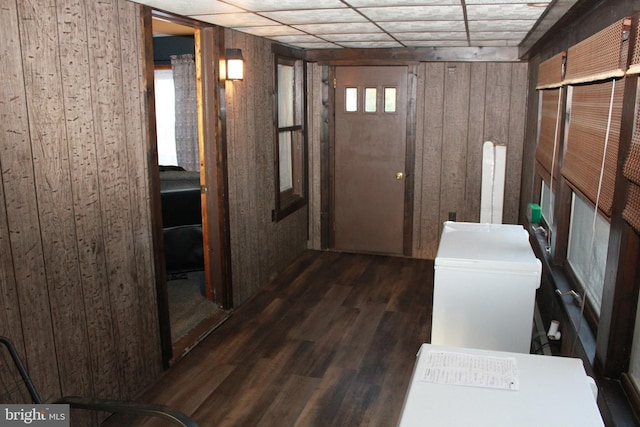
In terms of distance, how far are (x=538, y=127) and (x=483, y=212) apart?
1178 mm

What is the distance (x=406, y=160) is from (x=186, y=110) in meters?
3.06

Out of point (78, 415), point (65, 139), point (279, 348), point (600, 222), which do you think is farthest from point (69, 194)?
point (600, 222)

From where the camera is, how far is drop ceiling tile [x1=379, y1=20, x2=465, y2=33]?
3.65 meters

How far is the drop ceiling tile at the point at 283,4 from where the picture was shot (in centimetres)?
289

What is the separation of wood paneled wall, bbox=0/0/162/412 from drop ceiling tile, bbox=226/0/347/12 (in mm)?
580

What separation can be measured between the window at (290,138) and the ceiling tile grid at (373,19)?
Answer: 524 millimetres

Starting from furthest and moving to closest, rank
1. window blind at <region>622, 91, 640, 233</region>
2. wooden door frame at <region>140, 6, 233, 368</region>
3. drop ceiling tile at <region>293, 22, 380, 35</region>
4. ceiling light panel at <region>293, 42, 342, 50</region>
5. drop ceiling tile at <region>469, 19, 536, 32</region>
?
ceiling light panel at <region>293, 42, 342, 50</region> → drop ceiling tile at <region>293, 22, 380, 35</region> → drop ceiling tile at <region>469, 19, 536, 32</region> → wooden door frame at <region>140, 6, 233, 368</region> → window blind at <region>622, 91, 640, 233</region>

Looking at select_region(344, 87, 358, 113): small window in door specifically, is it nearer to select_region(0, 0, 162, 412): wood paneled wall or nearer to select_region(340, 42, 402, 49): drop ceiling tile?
select_region(340, 42, 402, 49): drop ceiling tile

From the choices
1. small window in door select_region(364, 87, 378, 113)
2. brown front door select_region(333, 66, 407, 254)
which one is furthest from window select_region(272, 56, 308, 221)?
small window in door select_region(364, 87, 378, 113)

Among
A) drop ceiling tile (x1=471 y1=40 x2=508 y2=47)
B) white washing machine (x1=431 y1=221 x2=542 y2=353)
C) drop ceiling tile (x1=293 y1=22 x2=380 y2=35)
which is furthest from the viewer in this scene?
drop ceiling tile (x1=471 y1=40 x2=508 y2=47)

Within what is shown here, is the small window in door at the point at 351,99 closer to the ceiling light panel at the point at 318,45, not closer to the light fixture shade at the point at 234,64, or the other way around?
the ceiling light panel at the point at 318,45

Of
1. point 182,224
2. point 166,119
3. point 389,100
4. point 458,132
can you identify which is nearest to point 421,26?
point 389,100

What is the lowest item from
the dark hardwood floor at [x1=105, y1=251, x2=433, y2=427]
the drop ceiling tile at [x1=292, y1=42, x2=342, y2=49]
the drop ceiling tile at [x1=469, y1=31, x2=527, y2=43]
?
the dark hardwood floor at [x1=105, y1=251, x2=433, y2=427]

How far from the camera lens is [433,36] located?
443 cm
